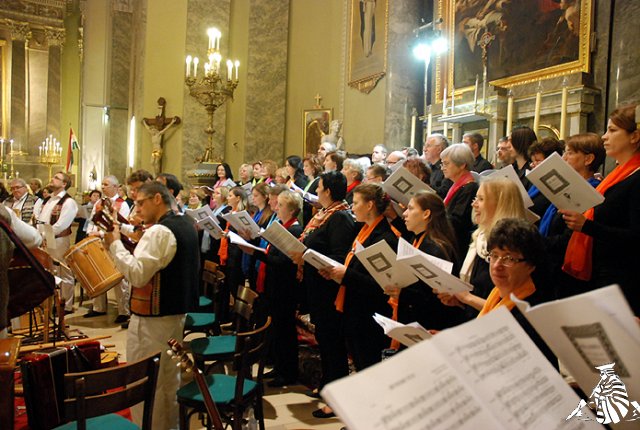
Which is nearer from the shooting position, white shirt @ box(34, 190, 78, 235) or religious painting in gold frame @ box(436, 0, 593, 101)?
religious painting in gold frame @ box(436, 0, 593, 101)

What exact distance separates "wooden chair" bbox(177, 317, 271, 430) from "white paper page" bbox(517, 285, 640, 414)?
2.12 metres

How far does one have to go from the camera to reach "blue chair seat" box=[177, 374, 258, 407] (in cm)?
321

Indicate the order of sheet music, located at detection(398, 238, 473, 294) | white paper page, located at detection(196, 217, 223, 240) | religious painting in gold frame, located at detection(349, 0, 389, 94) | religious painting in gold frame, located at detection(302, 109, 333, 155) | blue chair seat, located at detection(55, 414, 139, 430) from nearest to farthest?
sheet music, located at detection(398, 238, 473, 294) < blue chair seat, located at detection(55, 414, 139, 430) < white paper page, located at detection(196, 217, 223, 240) < religious painting in gold frame, located at detection(349, 0, 389, 94) < religious painting in gold frame, located at detection(302, 109, 333, 155)

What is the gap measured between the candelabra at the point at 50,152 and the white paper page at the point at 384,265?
19.0 meters

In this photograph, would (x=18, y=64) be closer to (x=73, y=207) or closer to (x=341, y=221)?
(x=73, y=207)

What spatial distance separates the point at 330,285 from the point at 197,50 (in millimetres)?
8708

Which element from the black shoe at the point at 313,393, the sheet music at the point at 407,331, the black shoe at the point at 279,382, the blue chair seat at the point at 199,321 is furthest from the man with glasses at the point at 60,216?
the sheet music at the point at 407,331

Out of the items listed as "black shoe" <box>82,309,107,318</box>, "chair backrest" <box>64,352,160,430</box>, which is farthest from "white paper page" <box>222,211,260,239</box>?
"black shoe" <box>82,309,107,318</box>

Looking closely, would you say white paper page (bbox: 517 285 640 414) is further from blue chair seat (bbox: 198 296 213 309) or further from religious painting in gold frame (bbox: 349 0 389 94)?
religious painting in gold frame (bbox: 349 0 389 94)

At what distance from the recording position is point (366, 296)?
12.7ft

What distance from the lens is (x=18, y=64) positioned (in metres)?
19.9

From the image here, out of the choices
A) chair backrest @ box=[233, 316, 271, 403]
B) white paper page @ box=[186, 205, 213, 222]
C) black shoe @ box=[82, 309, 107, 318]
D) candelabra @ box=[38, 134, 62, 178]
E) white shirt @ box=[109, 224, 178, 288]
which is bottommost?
black shoe @ box=[82, 309, 107, 318]

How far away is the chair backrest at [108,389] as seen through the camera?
2.25 m

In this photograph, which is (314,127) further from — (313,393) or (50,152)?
(50,152)
